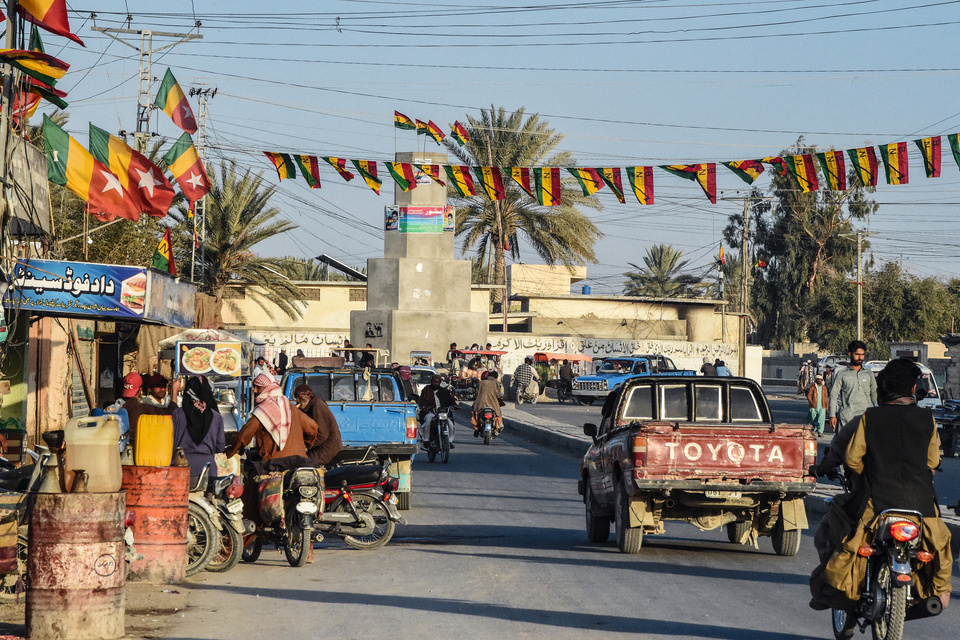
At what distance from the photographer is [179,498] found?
902 centimetres

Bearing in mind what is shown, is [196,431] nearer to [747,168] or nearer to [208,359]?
[208,359]

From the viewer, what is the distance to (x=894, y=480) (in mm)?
6410

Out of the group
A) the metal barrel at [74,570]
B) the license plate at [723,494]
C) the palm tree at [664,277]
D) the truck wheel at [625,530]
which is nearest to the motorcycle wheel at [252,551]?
the metal barrel at [74,570]

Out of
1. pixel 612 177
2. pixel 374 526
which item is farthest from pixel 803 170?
pixel 374 526

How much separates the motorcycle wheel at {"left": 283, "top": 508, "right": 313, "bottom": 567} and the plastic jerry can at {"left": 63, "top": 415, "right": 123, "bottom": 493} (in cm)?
282

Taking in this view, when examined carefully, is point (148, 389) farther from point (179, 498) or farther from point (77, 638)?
point (77, 638)

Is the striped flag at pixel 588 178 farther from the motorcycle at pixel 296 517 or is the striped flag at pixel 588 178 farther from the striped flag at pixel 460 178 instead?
the motorcycle at pixel 296 517

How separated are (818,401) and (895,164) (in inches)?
254

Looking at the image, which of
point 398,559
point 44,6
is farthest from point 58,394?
point 398,559

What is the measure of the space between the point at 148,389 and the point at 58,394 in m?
13.0

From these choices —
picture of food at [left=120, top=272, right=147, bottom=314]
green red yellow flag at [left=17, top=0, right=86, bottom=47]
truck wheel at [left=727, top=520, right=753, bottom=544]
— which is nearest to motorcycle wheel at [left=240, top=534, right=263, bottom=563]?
truck wheel at [left=727, top=520, right=753, bottom=544]

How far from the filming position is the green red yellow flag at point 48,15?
38.5ft

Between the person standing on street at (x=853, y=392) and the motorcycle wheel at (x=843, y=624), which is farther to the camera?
the person standing on street at (x=853, y=392)

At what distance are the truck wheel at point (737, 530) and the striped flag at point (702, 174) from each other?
489 inches
